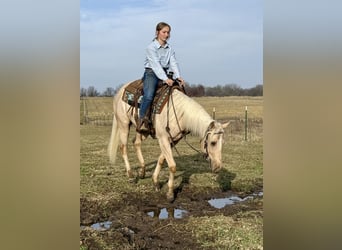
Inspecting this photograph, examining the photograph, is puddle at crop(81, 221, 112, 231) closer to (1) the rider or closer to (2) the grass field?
(2) the grass field

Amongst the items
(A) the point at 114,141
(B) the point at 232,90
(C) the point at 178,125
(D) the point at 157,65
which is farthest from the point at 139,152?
(B) the point at 232,90

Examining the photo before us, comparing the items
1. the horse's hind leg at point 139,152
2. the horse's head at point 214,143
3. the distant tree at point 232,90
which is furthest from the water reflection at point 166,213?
the distant tree at point 232,90

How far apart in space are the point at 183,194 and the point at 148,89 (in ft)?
4.22

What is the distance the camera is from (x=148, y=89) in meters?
3.10

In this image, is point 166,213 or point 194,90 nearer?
point 194,90

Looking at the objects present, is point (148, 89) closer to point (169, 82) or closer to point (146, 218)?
point (169, 82)

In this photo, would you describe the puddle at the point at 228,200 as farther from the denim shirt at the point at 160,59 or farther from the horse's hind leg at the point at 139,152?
the denim shirt at the point at 160,59

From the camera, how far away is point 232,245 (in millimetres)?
2461

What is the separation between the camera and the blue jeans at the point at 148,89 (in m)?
2.95

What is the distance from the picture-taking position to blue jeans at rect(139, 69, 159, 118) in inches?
116

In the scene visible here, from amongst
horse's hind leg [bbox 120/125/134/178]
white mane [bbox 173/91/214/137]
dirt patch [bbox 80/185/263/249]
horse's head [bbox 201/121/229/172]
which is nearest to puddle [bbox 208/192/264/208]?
dirt patch [bbox 80/185/263/249]

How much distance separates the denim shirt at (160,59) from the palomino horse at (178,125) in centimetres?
34
